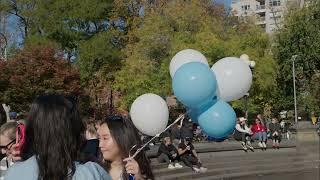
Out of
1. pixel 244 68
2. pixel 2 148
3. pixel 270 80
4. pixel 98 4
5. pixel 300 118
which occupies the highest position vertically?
pixel 98 4

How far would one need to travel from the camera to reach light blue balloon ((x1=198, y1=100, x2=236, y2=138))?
536 cm

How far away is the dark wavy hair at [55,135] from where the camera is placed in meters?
2.87

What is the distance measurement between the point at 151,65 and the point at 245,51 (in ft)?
22.5

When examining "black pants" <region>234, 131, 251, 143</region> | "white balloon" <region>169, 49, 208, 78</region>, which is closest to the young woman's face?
"white balloon" <region>169, 49, 208, 78</region>

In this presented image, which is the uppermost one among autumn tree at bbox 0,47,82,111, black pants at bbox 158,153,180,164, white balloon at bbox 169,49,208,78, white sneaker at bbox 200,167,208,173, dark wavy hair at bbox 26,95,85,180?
white balloon at bbox 169,49,208,78

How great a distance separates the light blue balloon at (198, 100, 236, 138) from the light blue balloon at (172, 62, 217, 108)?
11 centimetres

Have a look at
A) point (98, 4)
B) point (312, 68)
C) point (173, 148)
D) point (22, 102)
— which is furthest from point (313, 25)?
point (173, 148)

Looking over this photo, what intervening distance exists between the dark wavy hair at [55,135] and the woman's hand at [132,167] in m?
1.17

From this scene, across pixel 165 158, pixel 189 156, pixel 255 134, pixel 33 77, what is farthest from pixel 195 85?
pixel 33 77

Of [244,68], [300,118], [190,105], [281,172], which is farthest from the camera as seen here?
[300,118]

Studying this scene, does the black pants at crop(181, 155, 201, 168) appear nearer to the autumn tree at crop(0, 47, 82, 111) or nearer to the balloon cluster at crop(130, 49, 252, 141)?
the balloon cluster at crop(130, 49, 252, 141)

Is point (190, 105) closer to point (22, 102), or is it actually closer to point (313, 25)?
point (22, 102)

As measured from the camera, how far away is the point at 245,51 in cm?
4159

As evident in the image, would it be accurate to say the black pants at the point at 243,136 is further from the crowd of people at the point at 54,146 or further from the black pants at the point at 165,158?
the crowd of people at the point at 54,146
